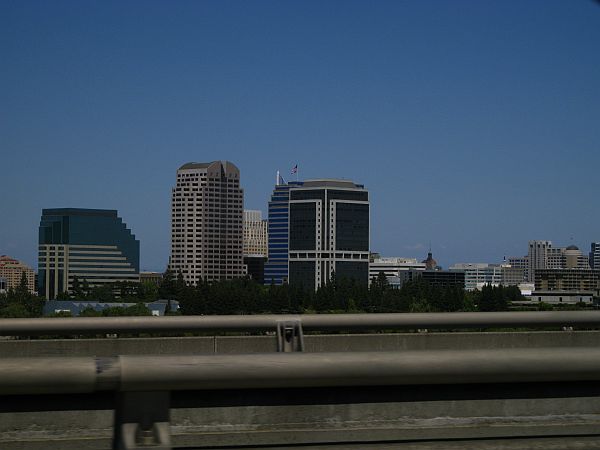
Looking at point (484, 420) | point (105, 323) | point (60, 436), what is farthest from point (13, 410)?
point (105, 323)

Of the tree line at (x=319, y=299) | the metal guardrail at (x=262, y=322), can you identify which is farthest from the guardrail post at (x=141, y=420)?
the tree line at (x=319, y=299)

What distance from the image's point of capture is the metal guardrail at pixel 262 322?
28.5 feet

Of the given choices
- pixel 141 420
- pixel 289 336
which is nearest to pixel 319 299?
pixel 289 336

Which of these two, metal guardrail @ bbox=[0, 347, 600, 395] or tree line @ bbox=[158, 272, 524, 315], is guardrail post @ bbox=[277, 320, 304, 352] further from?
tree line @ bbox=[158, 272, 524, 315]

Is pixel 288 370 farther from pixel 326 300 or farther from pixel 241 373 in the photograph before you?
pixel 326 300

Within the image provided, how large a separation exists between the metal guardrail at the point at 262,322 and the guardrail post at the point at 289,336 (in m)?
1.15

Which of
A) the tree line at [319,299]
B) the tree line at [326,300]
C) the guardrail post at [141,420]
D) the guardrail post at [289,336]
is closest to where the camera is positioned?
the guardrail post at [141,420]

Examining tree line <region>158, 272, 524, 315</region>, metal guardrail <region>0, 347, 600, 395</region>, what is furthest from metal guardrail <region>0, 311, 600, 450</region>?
tree line <region>158, 272, 524, 315</region>

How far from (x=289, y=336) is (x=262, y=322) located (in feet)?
4.22

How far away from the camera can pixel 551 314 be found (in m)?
9.03

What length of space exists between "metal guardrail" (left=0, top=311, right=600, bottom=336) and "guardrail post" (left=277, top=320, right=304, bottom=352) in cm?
115

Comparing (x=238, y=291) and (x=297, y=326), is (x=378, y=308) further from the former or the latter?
(x=297, y=326)

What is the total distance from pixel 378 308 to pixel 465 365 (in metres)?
170

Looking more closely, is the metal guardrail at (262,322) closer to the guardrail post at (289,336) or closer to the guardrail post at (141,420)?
the guardrail post at (289,336)
